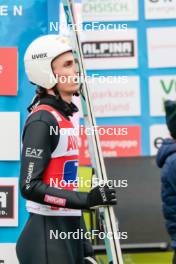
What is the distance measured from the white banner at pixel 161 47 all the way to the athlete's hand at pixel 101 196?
3.10 meters

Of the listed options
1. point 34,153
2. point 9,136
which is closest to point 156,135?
point 9,136

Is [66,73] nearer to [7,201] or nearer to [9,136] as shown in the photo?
[9,136]

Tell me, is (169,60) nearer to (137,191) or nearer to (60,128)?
(137,191)

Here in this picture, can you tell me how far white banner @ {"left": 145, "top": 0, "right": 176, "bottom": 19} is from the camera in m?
5.52

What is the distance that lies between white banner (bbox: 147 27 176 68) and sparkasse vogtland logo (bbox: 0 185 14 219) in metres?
2.10

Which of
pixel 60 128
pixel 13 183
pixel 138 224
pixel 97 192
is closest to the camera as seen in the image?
pixel 97 192

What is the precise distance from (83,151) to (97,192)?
269 centimetres

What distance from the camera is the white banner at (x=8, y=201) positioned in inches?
151

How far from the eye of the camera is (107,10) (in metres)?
5.43

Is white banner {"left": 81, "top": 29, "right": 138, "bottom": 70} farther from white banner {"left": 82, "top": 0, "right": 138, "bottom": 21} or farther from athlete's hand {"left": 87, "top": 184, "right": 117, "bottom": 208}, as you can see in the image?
athlete's hand {"left": 87, "top": 184, "right": 117, "bottom": 208}

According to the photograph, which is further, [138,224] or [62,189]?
[138,224]

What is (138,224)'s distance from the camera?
15.2 feet

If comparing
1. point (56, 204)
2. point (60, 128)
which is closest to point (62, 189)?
point (56, 204)

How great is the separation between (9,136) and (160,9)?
7.27 feet
